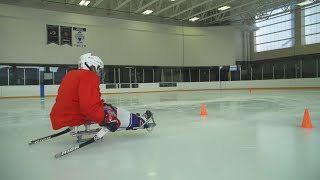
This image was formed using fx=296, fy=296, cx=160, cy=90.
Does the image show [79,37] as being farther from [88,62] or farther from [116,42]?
[88,62]

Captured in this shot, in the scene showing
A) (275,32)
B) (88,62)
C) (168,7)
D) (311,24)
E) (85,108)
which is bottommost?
(85,108)

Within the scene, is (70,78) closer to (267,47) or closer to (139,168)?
(139,168)

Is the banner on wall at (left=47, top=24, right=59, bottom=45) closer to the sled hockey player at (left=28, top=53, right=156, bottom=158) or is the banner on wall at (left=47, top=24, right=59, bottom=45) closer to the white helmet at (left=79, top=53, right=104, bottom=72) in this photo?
the sled hockey player at (left=28, top=53, right=156, bottom=158)

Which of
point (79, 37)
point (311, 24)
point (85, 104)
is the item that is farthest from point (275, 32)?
point (85, 104)

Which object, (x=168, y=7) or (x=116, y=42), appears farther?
(x=116, y=42)

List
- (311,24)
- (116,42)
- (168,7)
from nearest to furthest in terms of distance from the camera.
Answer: (168,7), (116,42), (311,24)

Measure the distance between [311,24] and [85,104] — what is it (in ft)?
100

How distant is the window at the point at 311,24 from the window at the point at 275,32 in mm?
1381

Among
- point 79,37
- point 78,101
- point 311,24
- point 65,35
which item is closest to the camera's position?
point 78,101

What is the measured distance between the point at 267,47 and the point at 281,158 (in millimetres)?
32559

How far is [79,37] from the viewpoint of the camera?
25.2m

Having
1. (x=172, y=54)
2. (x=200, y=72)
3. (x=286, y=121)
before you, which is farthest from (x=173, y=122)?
(x=200, y=72)

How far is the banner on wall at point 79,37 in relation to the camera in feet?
82.2

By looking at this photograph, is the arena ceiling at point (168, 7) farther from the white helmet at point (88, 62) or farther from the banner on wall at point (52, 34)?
the white helmet at point (88, 62)
